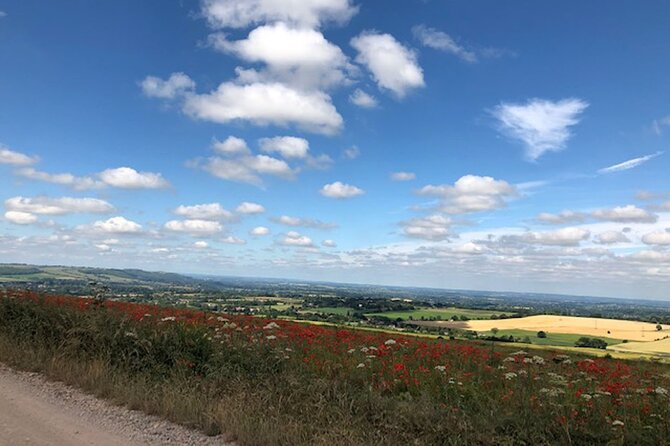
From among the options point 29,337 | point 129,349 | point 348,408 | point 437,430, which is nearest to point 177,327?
point 129,349

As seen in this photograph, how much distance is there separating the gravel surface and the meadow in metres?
0.27

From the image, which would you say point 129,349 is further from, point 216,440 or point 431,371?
point 431,371

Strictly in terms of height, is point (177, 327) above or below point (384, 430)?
above

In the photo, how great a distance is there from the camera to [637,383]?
30.7 feet

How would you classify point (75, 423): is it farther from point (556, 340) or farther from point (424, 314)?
point (424, 314)

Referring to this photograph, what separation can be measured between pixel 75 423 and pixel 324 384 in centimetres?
413

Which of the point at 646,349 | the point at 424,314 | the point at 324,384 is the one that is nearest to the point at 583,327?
the point at 424,314

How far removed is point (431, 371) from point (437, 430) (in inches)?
138

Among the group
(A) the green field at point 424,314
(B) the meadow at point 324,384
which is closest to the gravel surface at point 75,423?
(B) the meadow at point 324,384

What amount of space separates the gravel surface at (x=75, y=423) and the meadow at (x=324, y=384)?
0.88 feet

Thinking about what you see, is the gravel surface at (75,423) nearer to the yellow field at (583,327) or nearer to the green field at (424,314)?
the yellow field at (583,327)

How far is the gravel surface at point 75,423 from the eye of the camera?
6.83 m

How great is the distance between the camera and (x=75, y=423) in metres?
7.48

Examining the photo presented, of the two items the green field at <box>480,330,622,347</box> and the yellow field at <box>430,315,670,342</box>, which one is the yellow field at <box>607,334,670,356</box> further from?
the yellow field at <box>430,315,670,342</box>
